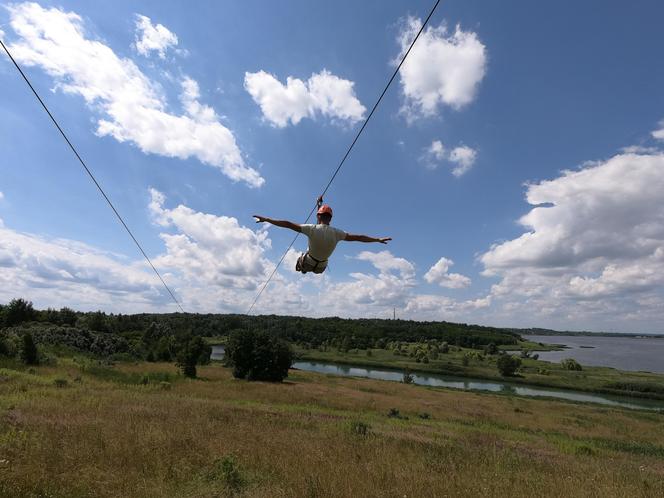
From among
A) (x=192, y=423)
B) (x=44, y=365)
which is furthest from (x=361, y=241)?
(x=44, y=365)

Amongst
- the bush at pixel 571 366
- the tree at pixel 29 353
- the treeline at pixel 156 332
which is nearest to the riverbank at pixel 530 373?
the bush at pixel 571 366

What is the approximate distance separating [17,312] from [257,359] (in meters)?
62.0

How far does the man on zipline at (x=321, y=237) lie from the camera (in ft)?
22.2

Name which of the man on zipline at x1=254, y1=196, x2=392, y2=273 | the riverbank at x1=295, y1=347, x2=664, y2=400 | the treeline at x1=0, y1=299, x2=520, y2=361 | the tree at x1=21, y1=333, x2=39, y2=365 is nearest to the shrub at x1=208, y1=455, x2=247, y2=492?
the man on zipline at x1=254, y1=196, x2=392, y2=273

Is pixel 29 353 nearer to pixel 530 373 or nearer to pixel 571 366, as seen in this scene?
pixel 530 373

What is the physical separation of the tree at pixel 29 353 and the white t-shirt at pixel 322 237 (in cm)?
4045

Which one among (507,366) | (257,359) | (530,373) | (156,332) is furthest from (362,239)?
(530,373)

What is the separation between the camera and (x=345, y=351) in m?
140

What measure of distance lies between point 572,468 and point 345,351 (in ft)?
434

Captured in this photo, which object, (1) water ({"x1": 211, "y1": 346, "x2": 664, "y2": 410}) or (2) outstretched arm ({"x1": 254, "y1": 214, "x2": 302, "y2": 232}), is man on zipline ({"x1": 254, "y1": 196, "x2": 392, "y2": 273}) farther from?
(1) water ({"x1": 211, "y1": 346, "x2": 664, "y2": 410})

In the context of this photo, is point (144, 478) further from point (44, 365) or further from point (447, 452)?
point (44, 365)

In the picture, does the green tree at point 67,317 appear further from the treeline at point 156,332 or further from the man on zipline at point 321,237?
the man on zipline at point 321,237

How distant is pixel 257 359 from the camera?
179 ft

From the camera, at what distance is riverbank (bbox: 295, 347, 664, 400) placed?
258 feet
